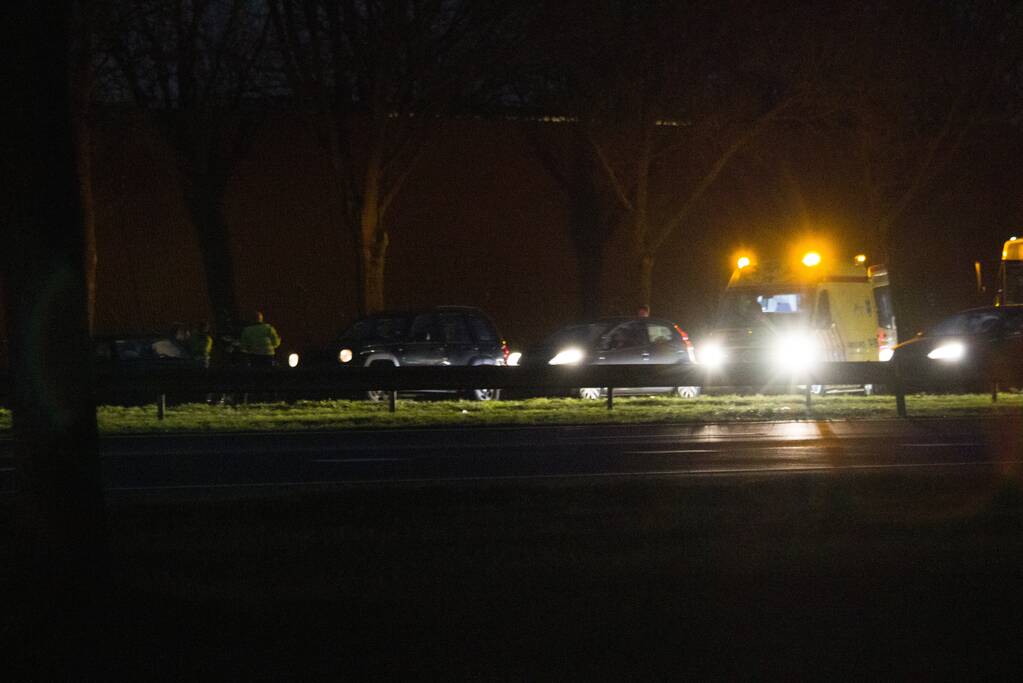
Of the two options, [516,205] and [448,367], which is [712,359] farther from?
[516,205]

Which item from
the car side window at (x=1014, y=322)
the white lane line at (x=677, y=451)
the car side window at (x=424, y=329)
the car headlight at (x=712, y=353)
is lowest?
the white lane line at (x=677, y=451)

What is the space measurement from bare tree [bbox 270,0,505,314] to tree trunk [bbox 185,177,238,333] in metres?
6.40

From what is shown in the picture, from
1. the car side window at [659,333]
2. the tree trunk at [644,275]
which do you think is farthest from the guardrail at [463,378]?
the tree trunk at [644,275]

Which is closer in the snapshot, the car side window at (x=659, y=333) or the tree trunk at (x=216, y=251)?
the car side window at (x=659, y=333)

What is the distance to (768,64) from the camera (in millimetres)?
36844

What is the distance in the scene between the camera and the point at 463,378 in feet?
80.5

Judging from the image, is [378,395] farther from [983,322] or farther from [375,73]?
[983,322]

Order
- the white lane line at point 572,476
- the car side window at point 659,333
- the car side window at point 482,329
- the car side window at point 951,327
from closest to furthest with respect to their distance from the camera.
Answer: the white lane line at point 572,476 → the car side window at point 482,329 → the car side window at point 659,333 → the car side window at point 951,327

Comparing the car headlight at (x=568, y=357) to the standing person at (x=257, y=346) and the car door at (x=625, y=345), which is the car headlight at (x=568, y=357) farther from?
the standing person at (x=257, y=346)

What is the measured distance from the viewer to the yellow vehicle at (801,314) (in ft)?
107

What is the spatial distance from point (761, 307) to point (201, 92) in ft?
43.2

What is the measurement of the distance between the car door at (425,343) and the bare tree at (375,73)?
4556 mm

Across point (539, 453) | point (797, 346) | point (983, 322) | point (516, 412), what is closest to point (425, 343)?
point (516, 412)

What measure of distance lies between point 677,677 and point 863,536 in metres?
4.17
